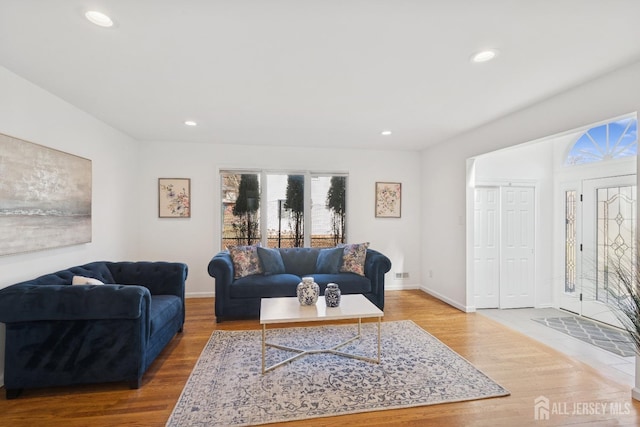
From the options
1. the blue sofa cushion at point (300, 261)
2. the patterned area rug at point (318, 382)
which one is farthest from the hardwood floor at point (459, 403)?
the blue sofa cushion at point (300, 261)

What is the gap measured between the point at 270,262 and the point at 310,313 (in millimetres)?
1726

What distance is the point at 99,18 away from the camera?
1.67m

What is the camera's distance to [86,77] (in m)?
2.43

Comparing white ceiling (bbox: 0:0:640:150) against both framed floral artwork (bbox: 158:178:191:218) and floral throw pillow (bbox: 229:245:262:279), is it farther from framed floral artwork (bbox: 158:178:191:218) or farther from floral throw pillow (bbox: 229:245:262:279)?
floral throw pillow (bbox: 229:245:262:279)

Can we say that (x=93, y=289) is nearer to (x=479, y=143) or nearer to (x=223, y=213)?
(x=223, y=213)

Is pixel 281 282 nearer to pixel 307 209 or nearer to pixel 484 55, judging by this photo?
pixel 307 209

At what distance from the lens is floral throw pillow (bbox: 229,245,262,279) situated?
3.92m

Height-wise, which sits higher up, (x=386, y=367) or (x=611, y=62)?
(x=611, y=62)

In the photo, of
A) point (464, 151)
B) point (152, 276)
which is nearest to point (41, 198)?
point (152, 276)

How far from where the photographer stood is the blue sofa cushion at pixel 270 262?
4121 millimetres

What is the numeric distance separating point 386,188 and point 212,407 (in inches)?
162

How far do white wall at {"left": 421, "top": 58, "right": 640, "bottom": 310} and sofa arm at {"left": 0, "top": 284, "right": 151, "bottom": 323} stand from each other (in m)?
3.91

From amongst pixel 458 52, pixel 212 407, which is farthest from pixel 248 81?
pixel 212 407

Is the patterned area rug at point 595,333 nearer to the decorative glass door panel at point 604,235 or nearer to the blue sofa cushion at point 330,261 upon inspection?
the decorative glass door panel at point 604,235
